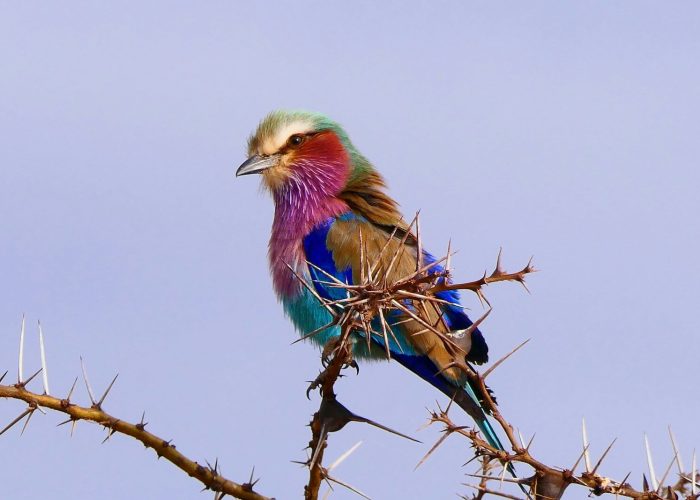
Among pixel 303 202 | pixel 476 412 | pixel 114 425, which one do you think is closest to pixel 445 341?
pixel 114 425

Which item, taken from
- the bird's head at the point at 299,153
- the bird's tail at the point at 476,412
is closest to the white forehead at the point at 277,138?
the bird's head at the point at 299,153

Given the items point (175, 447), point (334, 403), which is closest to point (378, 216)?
point (334, 403)

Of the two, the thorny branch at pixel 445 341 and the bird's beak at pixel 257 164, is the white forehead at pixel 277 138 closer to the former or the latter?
the bird's beak at pixel 257 164

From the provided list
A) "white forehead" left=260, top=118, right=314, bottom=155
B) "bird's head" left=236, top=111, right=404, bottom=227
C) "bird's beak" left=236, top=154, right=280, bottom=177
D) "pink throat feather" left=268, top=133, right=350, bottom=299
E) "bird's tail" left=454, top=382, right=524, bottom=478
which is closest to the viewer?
"bird's tail" left=454, top=382, right=524, bottom=478

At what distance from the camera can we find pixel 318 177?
6.67 meters

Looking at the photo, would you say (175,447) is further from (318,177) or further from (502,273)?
(318,177)

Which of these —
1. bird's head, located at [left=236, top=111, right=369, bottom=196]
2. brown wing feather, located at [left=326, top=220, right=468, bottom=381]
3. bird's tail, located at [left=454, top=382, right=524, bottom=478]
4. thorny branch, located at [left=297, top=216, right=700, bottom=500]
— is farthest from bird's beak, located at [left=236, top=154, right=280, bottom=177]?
thorny branch, located at [left=297, top=216, right=700, bottom=500]

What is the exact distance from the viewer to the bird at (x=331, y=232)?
18.0 feet

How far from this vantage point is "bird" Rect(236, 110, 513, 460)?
5.50m

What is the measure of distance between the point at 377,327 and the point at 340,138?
71.8 inches

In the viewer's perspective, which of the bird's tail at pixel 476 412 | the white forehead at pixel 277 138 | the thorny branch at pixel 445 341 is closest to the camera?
the thorny branch at pixel 445 341

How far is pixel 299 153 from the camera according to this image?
6.88 meters

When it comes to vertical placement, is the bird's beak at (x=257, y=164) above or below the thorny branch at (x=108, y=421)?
above

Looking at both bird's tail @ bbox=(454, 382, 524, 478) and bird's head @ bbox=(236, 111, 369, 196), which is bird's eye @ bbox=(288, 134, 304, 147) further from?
bird's tail @ bbox=(454, 382, 524, 478)
